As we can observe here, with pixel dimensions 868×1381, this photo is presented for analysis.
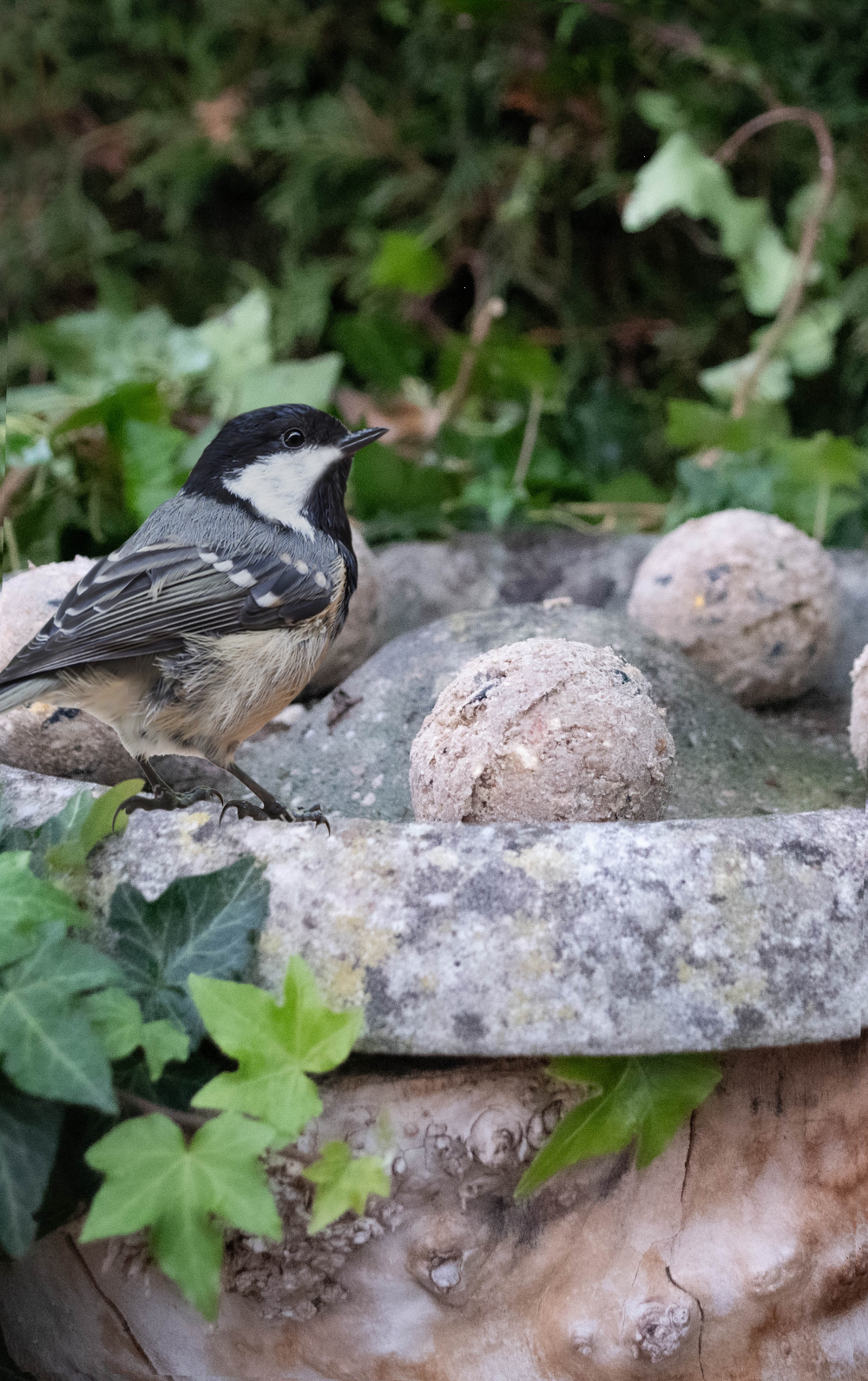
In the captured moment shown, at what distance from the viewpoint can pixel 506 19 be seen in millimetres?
2447

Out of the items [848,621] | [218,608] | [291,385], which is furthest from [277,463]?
[848,621]

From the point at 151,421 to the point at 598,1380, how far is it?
4.14 feet

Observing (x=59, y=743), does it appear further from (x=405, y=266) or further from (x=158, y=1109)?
(x=405, y=266)

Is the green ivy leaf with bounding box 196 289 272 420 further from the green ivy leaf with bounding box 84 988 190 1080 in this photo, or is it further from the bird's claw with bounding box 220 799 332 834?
the green ivy leaf with bounding box 84 988 190 1080

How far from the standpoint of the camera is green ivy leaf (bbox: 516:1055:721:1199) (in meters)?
0.83

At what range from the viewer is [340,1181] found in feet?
2.49

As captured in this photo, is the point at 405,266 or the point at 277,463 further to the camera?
the point at 405,266

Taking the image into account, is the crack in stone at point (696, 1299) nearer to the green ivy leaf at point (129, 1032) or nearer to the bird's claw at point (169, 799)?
the green ivy leaf at point (129, 1032)

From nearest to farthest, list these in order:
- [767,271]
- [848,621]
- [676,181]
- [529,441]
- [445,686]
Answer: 1. [445,686]
2. [848,621]
3. [529,441]
4. [676,181]
5. [767,271]

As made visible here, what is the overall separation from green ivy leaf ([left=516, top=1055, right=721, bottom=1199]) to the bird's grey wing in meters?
0.46

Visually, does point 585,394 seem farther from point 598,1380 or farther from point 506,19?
point 598,1380

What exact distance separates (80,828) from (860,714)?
2.47ft

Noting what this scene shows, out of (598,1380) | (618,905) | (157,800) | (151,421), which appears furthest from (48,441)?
(598,1380)

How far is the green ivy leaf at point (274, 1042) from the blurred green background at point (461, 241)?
3.52ft
